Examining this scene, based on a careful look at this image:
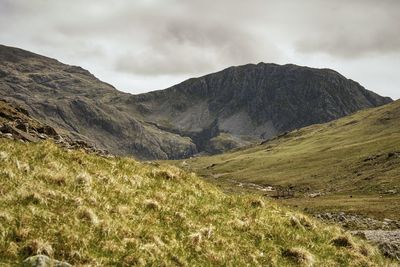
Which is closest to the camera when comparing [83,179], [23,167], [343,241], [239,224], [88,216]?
[88,216]

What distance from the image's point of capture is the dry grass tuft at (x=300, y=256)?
644 inches

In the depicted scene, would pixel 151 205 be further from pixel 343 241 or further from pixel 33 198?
pixel 343 241

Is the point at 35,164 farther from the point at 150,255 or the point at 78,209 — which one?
the point at 150,255

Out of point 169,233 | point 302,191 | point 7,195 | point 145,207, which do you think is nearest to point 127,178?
point 145,207

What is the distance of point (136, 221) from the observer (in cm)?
1551

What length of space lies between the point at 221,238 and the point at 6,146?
8.79 m

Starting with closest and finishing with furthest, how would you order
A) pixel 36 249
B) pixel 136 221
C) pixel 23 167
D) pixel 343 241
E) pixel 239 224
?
pixel 36 249, pixel 136 221, pixel 23 167, pixel 239 224, pixel 343 241

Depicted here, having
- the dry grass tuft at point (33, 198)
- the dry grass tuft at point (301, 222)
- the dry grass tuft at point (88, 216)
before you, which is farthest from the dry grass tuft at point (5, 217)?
the dry grass tuft at point (301, 222)

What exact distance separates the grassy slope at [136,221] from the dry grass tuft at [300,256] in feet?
0.11

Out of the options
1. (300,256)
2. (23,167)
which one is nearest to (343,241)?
(300,256)

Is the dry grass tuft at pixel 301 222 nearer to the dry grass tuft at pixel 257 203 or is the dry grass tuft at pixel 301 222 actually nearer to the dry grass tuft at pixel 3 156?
the dry grass tuft at pixel 257 203

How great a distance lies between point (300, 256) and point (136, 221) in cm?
Answer: 559

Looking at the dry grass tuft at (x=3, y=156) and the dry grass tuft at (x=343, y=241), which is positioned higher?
the dry grass tuft at (x=3, y=156)

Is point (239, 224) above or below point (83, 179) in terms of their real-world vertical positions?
below
